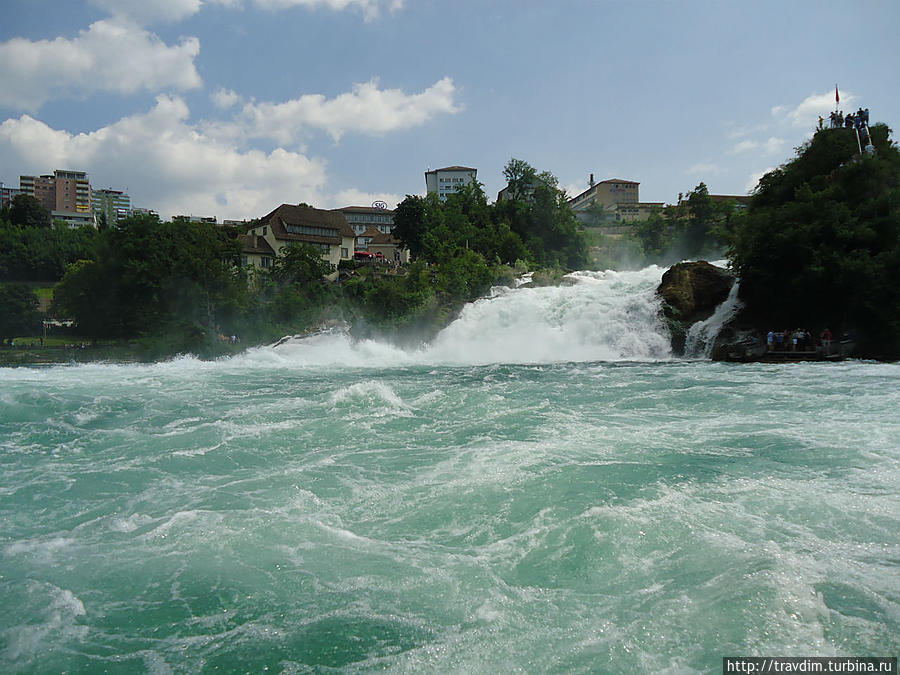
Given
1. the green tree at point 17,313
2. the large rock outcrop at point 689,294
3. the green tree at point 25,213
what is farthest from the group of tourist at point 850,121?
the green tree at point 25,213

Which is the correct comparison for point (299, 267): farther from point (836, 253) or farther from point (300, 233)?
point (836, 253)

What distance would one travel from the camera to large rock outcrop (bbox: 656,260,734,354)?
23.1 metres

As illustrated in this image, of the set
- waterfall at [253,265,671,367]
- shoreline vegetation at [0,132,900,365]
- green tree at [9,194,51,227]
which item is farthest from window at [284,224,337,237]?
green tree at [9,194,51,227]

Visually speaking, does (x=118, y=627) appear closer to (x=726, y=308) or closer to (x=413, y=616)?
(x=413, y=616)

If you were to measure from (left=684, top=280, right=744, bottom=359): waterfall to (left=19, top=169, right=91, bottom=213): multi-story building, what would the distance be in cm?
15392

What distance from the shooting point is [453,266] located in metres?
35.7

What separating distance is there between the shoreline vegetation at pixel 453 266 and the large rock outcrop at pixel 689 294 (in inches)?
49.8

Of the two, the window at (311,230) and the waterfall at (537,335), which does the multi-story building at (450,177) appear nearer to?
the window at (311,230)

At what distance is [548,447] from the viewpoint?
8328 millimetres

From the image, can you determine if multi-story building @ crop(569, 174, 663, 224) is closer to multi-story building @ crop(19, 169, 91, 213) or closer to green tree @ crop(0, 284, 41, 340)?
green tree @ crop(0, 284, 41, 340)

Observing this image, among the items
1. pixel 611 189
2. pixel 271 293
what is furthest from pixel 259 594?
pixel 611 189

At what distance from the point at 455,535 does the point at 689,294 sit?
69.8 ft

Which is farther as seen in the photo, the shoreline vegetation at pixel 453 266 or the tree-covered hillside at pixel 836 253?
the shoreline vegetation at pixel 453 266

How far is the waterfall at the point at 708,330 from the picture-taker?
2177cm
